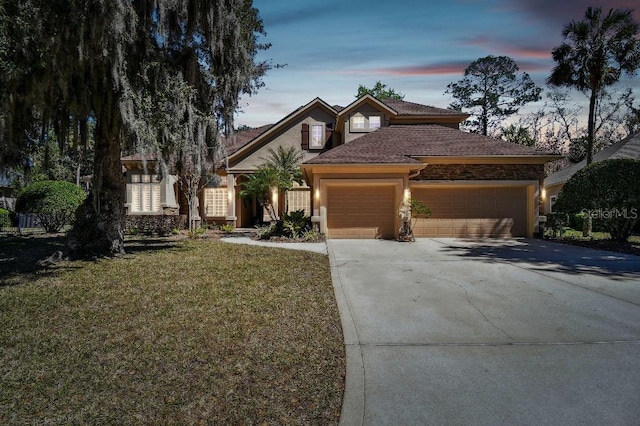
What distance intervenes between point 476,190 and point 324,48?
870 centimetres

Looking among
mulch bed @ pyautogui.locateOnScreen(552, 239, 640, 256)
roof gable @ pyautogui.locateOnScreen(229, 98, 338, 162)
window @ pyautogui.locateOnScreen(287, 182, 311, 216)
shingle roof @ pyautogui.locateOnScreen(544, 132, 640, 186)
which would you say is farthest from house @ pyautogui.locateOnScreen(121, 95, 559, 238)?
shingle roof @ pyautogui.locateOnScreen(544, 132, 640, 186)

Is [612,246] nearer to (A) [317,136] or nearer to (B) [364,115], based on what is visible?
(B) [364,115]

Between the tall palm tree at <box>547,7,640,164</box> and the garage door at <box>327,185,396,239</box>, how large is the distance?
1095 cm

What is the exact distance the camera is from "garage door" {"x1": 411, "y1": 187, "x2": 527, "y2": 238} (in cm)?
1446

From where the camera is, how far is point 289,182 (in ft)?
53.6

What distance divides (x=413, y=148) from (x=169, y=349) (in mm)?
13216

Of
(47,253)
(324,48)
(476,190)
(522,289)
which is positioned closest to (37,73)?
(47,253)

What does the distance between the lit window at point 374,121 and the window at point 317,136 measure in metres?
2.82

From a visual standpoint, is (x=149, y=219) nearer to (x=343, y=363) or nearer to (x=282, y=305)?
(x=282, y=305)

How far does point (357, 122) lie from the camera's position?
1870 centimetres

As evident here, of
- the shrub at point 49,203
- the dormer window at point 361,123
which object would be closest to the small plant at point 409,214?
the dormer window at point 361,123

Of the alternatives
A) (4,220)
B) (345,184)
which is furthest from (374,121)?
(4,220)

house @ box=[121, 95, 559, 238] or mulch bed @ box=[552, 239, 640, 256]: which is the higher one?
house @ box=[121, 95, 559, 238]

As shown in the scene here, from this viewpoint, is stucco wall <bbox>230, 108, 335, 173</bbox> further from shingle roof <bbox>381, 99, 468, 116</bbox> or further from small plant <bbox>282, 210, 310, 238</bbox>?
small plant <bbox>282, 210, 310, 238</bbox>
